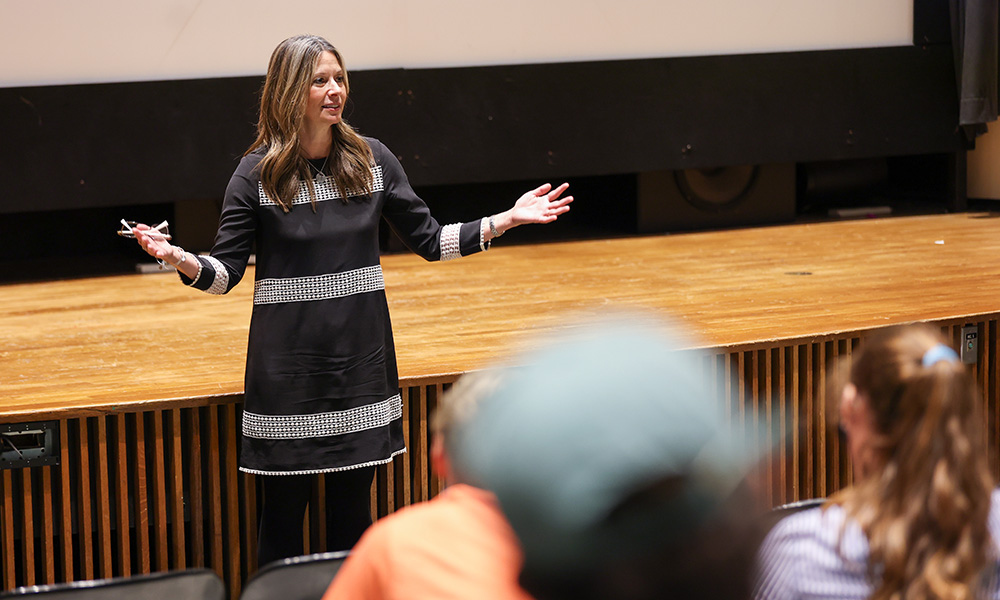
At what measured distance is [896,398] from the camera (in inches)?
39.7

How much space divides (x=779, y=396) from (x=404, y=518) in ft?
7.16

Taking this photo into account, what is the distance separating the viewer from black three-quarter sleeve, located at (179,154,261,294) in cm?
200

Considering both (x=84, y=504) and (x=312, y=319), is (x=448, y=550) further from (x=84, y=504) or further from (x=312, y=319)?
(x=84, y=504)

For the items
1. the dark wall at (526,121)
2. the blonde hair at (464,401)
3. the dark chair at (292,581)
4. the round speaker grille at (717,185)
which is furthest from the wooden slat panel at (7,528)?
the round speaker grille at (717,185)

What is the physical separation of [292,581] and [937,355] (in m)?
0.67

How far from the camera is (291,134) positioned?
6.59 feet

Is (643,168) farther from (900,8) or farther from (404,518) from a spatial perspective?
(404,518)

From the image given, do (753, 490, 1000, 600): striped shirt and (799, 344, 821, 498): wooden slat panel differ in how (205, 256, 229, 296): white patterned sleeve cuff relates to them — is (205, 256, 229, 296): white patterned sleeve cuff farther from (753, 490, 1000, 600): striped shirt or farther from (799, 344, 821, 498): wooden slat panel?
(799, 344, 821, 498): wooden slat panel

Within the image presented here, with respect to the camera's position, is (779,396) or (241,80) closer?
(779,396)

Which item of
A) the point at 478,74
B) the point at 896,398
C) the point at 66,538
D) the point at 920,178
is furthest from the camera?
the point at 920,178

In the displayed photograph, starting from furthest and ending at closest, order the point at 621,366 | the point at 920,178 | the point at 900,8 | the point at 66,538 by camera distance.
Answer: the point at 920,178
the point at 900,8
the point at 66,538
the point at 621,366

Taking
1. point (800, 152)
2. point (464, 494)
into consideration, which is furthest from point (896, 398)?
point (800, 152)

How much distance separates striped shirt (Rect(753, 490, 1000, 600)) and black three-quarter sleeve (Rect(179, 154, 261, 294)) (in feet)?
4.05

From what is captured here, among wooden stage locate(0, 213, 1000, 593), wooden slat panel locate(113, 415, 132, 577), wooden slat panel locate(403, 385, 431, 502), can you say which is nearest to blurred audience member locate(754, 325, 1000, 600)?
wooden stage locate(0, 213, 1000, 593)
